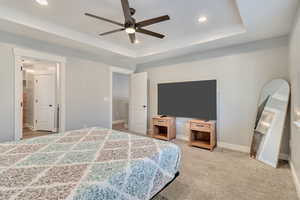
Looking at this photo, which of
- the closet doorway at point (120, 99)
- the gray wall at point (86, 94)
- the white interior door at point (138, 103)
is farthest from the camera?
the closet doorway at point (120, 99)

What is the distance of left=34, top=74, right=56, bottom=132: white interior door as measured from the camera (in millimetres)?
4672

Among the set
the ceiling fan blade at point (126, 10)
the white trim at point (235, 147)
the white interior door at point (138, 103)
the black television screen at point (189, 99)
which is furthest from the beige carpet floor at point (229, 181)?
the ceiling fan blade at point (126, 10)

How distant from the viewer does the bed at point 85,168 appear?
0.89 metres

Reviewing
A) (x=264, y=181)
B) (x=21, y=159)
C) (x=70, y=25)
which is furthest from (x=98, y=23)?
(x=264, y=181)

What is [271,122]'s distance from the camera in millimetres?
2629

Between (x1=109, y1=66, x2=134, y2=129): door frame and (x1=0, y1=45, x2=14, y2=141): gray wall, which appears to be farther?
(x1=109, y1=66, x2=134, y2=129): door frame

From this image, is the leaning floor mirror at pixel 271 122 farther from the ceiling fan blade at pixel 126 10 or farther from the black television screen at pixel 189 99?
the ceiling fan blade at pixel 126 10

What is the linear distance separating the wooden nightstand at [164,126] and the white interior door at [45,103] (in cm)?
330

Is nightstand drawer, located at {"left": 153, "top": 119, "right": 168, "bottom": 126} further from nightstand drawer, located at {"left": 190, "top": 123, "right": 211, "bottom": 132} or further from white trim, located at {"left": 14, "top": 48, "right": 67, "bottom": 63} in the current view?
white trim, located at {"left": 14, "top": 48, "right": 67, "bottom": 63}

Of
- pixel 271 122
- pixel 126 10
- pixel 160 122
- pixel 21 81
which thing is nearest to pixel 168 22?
pixel 126 10

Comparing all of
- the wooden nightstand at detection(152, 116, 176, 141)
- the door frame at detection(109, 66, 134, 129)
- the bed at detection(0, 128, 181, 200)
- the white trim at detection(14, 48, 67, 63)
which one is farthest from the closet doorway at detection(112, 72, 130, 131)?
the bed at detection(0, 128, 181, 200)

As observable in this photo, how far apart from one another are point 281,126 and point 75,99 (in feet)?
14.5

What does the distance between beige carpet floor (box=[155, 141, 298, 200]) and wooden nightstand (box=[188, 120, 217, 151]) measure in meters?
0.50

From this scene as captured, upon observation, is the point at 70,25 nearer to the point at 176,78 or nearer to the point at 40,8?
the point at 40,8
